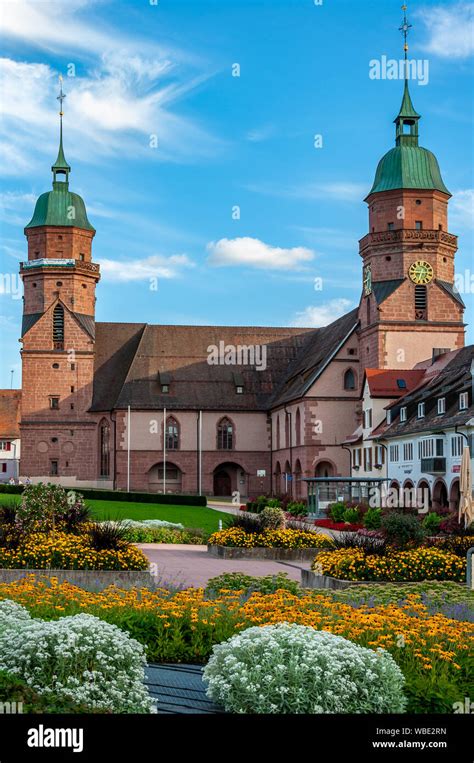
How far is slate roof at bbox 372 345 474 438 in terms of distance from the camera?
48.9 m

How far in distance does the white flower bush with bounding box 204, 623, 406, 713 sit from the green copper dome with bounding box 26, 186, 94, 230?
7801cm

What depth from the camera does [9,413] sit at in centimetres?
11962

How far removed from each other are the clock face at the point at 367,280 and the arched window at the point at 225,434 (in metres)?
19.7

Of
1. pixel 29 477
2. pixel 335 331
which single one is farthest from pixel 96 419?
pixel 335 331

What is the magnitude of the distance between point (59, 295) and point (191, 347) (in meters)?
12.1

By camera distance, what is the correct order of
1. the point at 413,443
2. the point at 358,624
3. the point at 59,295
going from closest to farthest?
the point at 358,624 < the point at 413,443 < the point at 59,295

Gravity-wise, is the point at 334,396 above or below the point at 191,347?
below

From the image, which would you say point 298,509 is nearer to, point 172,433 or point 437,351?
point 437,351

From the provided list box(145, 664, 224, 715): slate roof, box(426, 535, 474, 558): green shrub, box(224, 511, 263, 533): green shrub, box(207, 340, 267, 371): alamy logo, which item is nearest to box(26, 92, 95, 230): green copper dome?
box(207, 340, 267, 371): alamy logo

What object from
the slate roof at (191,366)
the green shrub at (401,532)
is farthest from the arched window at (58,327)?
the green shrub at (401,532)

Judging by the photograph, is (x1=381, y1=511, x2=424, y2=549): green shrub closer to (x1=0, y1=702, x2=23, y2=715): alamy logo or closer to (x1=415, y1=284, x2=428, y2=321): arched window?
(x1=0, y1=702, x2=23, y2=715): alamy logo

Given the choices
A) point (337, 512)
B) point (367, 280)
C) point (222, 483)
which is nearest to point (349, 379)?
point (367, 280)

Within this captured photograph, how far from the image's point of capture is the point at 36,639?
948cm

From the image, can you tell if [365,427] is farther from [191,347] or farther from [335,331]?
[191,347]
